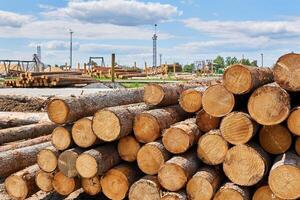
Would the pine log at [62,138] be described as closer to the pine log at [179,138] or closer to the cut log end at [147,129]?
the cut log end at [147,129]

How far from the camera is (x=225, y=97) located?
501 cm

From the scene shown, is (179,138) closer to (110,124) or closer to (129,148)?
(129,148)

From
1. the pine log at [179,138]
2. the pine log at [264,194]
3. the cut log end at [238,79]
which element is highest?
the cut log end at [238,79]

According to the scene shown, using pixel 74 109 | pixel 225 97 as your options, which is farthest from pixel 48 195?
pixel 225 97

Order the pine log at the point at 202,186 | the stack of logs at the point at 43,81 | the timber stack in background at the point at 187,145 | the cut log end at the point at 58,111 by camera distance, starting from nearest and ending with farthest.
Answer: the timber stack in background at the point at 187,145
the pine log at the point at 202,186
the cut log end at the point at 58,111
the stack of logs at the point at 43,81

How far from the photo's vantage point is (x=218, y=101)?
5047 mm

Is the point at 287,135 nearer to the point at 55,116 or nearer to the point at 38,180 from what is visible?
the point at 55,116

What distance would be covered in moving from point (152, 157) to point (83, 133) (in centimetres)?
94

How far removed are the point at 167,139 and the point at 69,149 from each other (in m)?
1.30

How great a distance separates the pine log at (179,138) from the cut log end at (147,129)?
0.23 m

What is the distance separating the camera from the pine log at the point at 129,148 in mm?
5590

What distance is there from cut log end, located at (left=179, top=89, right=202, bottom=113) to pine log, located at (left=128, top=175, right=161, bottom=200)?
1.07 metres

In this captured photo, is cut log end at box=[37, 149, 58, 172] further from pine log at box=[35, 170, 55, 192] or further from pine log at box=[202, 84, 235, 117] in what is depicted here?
pine log at box=[202, 84, 235, 117]

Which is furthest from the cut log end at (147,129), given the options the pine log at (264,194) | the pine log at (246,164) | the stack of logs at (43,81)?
the stack of logs at (43,81)
